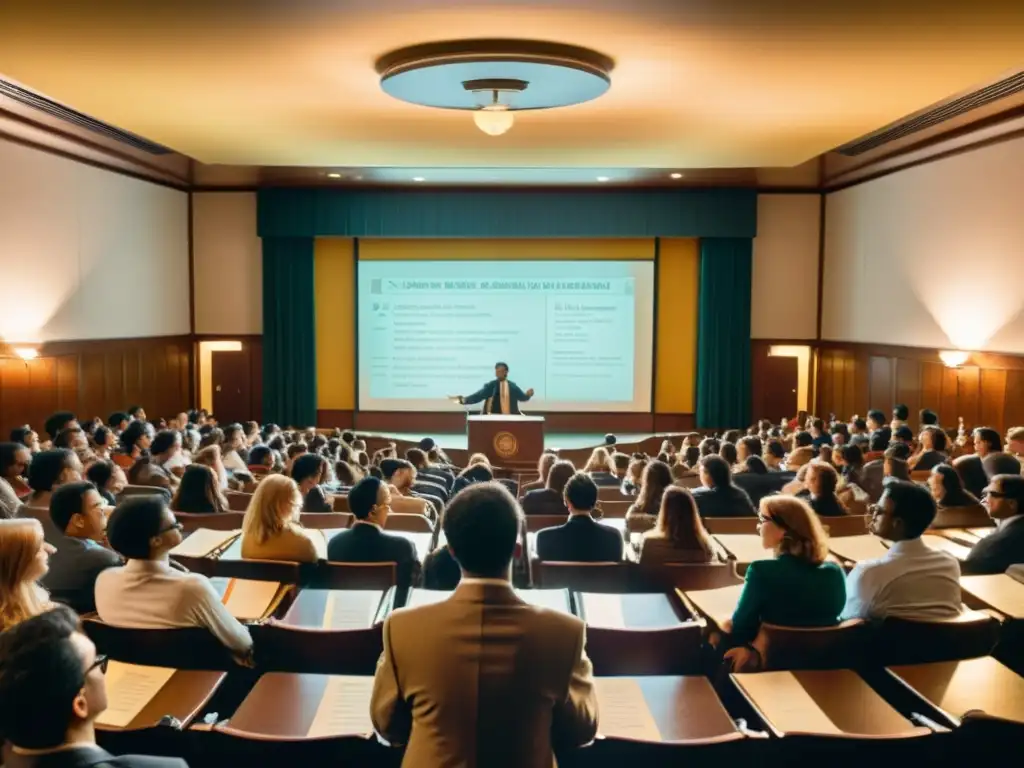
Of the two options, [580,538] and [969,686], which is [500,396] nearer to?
[580,538]

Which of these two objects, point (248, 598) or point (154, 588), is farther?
point (248, 598)

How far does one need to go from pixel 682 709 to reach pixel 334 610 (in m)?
1.41

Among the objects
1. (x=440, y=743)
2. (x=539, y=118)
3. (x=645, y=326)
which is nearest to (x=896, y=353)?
(x=645, y=326)

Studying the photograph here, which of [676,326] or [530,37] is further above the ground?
[530,37]

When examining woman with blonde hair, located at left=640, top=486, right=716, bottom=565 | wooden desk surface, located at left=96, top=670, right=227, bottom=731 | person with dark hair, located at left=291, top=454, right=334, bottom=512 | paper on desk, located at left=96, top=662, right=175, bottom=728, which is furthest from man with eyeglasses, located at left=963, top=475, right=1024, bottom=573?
person with dark hair, located at left=291, top=454, right=334, bottom=512

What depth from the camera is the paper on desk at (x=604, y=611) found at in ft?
10.4

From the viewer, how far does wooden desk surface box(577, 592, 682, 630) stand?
3.21 m

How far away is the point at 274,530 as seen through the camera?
13.6 feet

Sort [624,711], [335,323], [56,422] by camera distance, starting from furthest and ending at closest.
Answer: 1. [335,323]
2. [56,422]
3. [624,711]

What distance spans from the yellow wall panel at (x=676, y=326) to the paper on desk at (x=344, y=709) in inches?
496

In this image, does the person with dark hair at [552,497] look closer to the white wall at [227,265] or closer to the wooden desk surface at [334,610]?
the wooden desk surface at [334,610]

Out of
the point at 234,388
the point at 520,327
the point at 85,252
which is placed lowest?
the point at 234,388

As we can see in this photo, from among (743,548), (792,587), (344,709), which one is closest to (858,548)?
(743,548)

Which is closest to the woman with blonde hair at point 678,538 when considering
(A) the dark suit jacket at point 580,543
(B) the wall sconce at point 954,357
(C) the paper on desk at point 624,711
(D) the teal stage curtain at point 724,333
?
(A) the dark suit jacket at point 580,543
